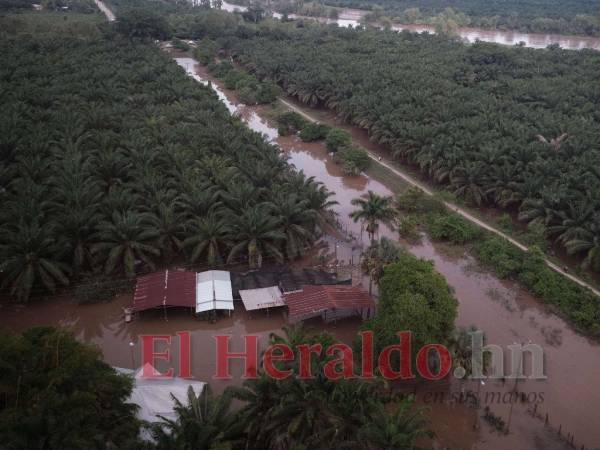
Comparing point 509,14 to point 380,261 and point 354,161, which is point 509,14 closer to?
point 354,161

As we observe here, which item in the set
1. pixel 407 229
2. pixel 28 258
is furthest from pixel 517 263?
pixel 28 258

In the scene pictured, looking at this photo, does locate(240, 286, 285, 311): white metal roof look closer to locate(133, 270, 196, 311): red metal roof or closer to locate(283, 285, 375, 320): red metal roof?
locate(283, 285, 375, 320): red metal roof

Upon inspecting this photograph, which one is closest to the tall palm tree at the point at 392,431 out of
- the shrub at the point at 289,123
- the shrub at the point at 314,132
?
the shrub at the point at 314,132

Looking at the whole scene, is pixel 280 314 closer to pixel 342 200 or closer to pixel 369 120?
pixel 342 200

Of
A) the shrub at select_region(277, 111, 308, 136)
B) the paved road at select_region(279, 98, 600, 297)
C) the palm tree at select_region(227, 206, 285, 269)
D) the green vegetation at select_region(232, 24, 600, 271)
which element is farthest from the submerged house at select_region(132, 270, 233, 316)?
the shrub at select_region(277, 111, 308, 136)

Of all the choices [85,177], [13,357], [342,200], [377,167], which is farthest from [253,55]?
[13,357]

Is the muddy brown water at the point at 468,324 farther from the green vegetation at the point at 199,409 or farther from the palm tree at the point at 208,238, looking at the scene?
the green vegetation at the point at 199,409
